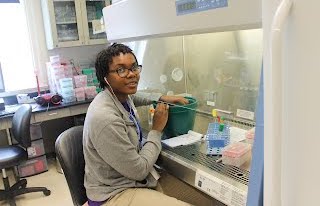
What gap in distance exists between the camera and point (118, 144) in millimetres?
1286

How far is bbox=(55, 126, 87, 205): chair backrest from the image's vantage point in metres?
1.46

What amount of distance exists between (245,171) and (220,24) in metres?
0.57

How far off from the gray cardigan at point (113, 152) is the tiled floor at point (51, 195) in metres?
1.50

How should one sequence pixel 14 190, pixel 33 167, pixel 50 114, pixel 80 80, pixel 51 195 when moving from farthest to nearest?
pixel 80 80 → pixel 33 167 → pixel 50 114 → pixel 51 195 → pixel 14 190

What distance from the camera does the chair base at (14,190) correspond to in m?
2.68

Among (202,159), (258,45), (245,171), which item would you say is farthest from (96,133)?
(258,45)

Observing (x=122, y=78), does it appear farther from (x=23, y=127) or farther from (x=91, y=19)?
(x=91, y=19)

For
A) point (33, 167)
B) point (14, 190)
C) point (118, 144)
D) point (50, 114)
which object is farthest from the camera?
point (33, 167)

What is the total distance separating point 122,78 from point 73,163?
0.50 meters

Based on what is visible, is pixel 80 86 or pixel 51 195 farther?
pixel 80 86

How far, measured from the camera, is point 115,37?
66.9 inches

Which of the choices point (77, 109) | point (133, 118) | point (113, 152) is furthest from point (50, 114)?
point (113, 152)

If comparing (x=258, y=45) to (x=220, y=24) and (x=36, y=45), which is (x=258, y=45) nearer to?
(x=220, y=24)

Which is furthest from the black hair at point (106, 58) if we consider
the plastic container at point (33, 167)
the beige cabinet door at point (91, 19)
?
the plastic container at point (33, 167)
